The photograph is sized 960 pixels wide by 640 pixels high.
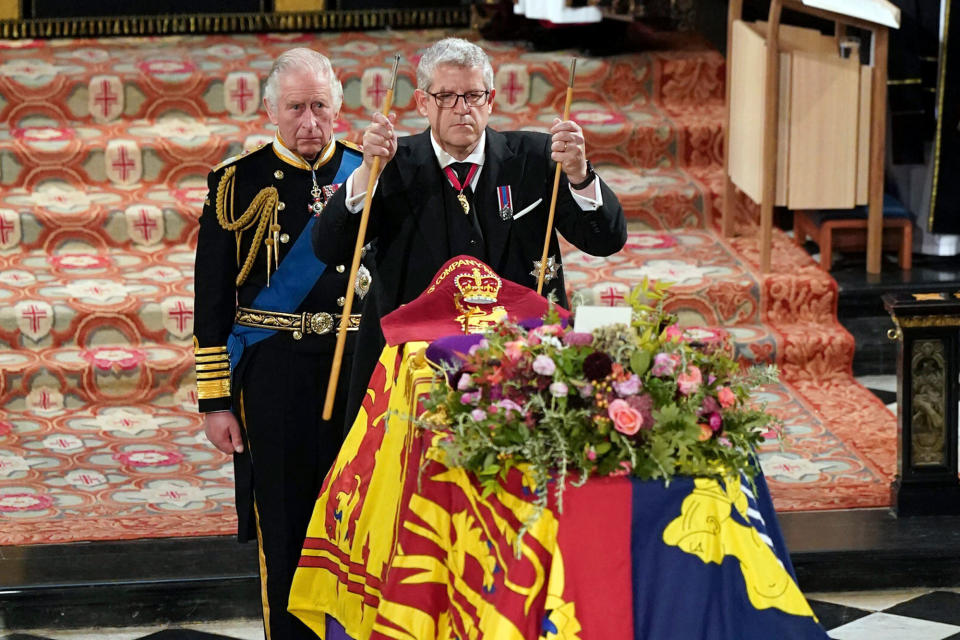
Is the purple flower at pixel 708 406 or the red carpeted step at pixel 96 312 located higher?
the purple flower at pixel 708 406

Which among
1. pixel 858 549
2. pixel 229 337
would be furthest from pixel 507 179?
pixel 858 549

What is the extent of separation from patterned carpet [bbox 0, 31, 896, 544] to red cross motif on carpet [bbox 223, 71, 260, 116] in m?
0.01

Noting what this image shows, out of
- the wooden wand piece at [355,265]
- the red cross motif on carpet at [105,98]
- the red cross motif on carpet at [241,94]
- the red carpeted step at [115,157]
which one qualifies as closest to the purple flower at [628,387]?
the wooden wand piece at [355,265]

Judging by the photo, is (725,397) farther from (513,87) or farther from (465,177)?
(513,87)

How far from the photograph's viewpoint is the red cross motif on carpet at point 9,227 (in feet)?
24.5

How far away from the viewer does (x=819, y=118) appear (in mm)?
6984

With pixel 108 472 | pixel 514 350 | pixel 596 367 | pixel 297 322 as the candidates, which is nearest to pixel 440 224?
pixel 297 322

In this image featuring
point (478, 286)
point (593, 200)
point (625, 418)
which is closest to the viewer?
point (625, 418)

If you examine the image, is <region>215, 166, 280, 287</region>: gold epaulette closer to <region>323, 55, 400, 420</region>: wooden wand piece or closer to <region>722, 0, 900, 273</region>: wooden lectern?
<region>323, 55, 400, 420</region>: wooden wand piece

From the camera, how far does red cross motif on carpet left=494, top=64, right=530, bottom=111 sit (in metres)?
8.44

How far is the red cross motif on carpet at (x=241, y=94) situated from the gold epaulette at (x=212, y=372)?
458 centimetres

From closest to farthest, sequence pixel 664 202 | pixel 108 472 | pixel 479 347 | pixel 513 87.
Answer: pixel 479 347, pixel 108 472, pixel 664 202, pixel 513 87

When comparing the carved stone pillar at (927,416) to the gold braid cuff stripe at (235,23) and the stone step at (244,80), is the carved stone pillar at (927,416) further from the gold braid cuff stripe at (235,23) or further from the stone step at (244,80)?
the gold braid cuff stripe at (235,23)

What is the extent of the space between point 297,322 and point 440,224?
0.47 m
